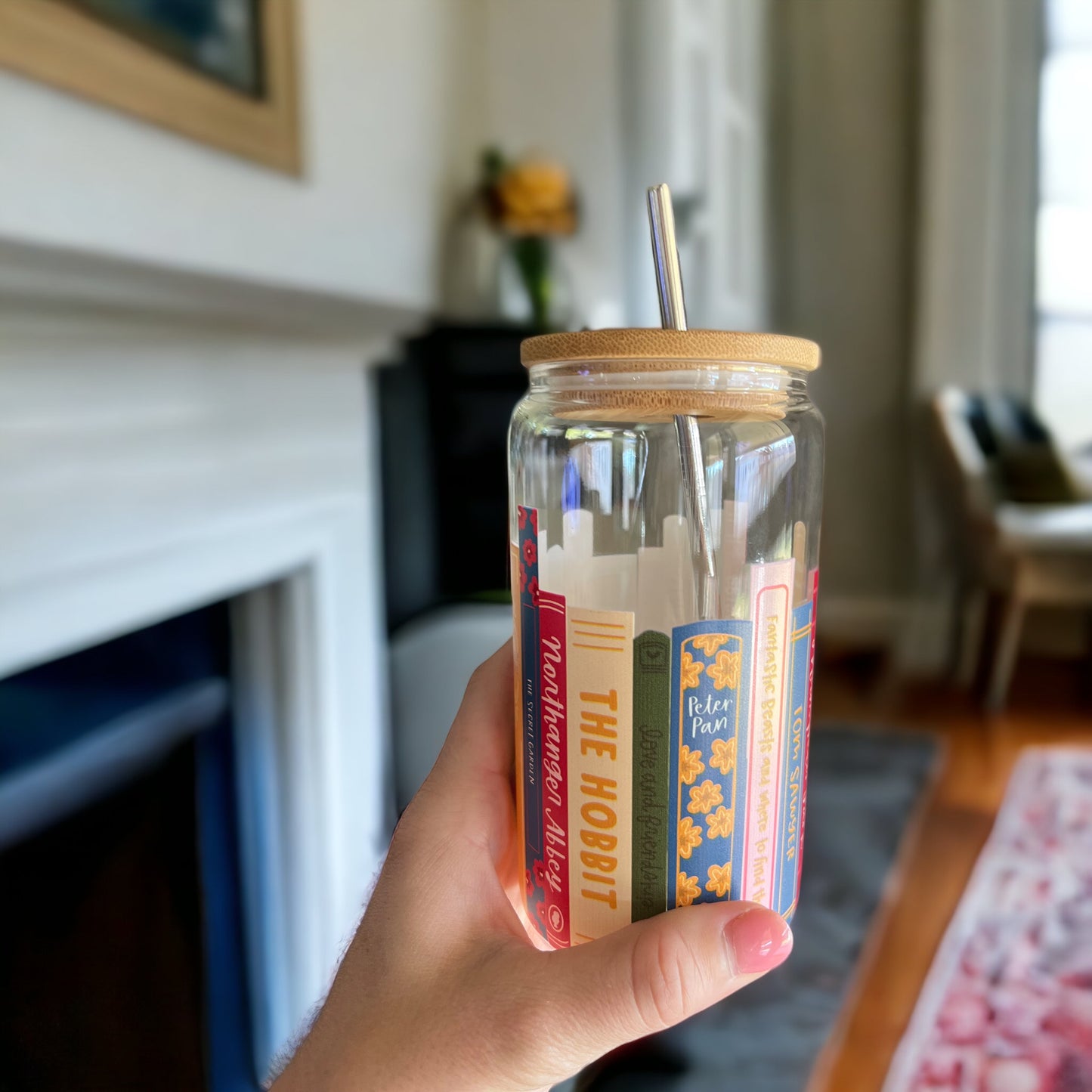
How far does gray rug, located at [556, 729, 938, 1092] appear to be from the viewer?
101cm

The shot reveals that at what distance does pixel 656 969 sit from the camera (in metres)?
0.39

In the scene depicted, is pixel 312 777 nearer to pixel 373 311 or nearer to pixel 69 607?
pixel 69 607

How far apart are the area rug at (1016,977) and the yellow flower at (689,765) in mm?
634

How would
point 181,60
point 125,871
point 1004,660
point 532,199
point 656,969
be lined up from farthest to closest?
point 1004,660, point 532,199, point 125,871, point 181,60, point 656,969

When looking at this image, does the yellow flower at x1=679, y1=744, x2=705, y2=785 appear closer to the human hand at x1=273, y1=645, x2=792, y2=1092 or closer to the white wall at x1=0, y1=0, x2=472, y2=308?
the human hand at x1=273, y1=645, x2=792, y2=1092

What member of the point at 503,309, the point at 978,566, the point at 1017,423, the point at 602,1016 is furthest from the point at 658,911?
the point at 1017,423

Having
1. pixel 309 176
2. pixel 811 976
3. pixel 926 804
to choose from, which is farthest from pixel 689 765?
pixel 926 804

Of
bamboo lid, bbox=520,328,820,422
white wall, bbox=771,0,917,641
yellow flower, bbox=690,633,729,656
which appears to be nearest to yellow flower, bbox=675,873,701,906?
yellow flower, bbox=690,633,729,656

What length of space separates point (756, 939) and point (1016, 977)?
748mm

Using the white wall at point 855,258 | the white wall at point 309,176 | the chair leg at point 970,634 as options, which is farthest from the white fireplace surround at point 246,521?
the white wall at point 855,258

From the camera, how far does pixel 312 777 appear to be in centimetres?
115

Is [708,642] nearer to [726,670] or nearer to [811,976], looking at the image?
[726,670]

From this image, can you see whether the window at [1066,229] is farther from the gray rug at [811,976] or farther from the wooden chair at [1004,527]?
the gray rug at [811,976]

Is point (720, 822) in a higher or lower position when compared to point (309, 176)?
lower
